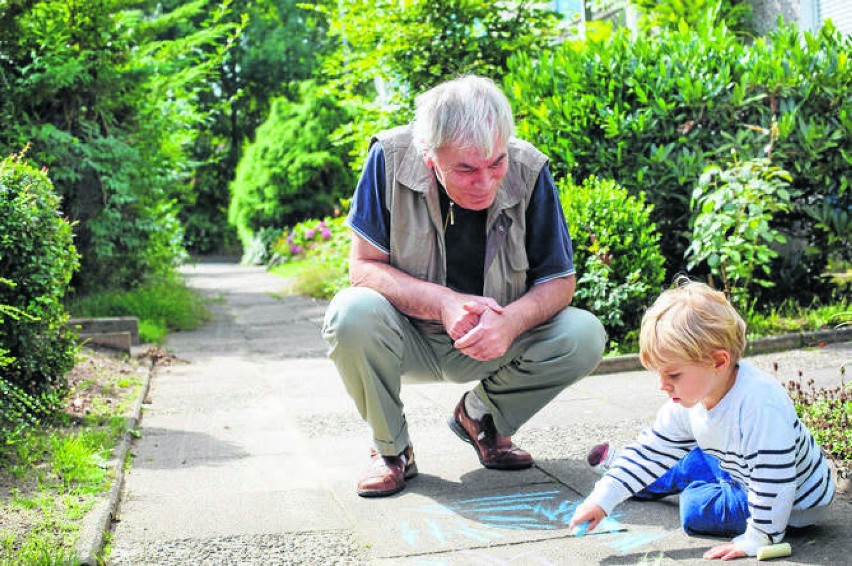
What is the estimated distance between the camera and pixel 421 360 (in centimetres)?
355

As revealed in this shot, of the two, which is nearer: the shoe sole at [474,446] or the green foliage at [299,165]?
the shoe sole at [474,446]

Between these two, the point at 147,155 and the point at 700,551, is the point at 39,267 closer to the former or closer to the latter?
the point at 700,551

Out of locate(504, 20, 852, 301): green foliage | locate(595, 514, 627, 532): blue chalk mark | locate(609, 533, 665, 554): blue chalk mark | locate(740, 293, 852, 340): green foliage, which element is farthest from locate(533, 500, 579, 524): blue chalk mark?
locate(504, 20, 852, 301): green foliage

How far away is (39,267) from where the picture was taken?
166 inches

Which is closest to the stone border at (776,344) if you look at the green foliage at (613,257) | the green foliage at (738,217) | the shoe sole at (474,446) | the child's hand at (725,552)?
the green foliage at (613,257)

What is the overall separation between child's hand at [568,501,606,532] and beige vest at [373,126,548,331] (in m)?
0.97

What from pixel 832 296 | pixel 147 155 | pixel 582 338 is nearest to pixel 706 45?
pixel 832 296

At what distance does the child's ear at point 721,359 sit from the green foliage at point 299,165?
16.7 meters

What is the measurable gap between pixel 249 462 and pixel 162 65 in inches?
210

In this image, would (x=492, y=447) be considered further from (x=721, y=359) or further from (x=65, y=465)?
(x=65, y=465)

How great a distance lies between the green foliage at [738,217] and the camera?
5617 millimetres

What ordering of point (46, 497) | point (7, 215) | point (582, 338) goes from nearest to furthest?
1. point (46, 497)
2. point (582, 338)
3. point (7, 215)

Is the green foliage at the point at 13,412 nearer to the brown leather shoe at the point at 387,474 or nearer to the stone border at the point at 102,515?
the stone border at the point at 102,515

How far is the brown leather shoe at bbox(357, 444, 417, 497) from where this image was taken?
3.29 m
